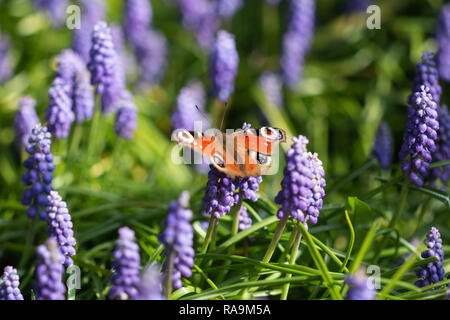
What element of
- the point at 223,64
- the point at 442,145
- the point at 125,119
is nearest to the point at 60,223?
the point at 125,119

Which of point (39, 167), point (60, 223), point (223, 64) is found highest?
point (223, 64)

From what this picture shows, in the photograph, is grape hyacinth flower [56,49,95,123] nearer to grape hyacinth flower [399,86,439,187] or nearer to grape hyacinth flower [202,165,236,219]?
grape hyacinth flower [202,165,236,219]

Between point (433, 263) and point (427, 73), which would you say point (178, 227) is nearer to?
point (433, 263)

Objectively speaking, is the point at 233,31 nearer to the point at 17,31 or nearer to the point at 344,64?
the point at 344,64

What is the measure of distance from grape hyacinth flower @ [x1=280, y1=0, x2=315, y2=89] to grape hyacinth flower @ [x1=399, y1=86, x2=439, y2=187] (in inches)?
140

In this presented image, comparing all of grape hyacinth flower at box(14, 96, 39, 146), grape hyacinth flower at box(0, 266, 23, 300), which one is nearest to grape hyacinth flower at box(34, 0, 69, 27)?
grape hyacinth flower at box(14, 96, 39, 146)

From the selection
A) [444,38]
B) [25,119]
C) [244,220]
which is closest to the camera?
[244,220]

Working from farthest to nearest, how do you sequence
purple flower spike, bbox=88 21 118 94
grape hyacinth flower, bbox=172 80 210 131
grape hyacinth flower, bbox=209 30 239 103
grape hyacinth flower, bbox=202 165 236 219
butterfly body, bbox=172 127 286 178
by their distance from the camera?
Result: 1. grape hyacinth flower, bbox=172 80 210 131
2. grape hyacinth flower, bbox=209 30 239 103
3. purple flower spike, bbox=88 21 118 94
4. grape hyacinth flower, bbox=202 165 236 219
5. butterfly body, bbox=172 127 286 178

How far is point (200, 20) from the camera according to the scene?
7707 mm

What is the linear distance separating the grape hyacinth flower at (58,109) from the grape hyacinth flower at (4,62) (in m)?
2.66

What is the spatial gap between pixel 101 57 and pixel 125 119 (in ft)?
2.60

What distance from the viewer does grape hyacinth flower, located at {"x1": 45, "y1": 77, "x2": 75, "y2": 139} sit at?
4285mm

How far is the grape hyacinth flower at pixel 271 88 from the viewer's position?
6966 mm
